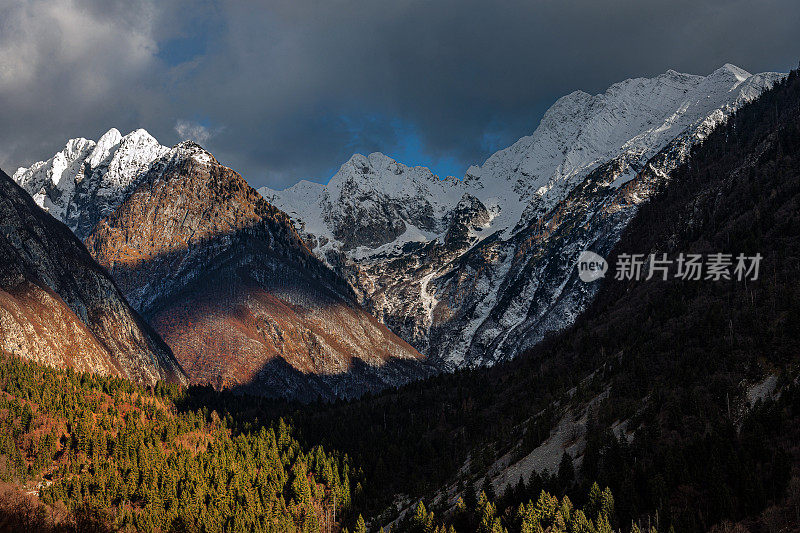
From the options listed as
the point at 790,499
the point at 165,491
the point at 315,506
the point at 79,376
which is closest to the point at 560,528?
the point at 790,499

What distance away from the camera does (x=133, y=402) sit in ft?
611

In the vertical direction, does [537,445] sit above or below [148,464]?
below

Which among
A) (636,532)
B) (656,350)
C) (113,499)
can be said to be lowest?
(636,532)

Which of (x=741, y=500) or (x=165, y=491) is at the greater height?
(x=165, y=491)

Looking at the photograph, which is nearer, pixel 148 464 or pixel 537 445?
pixel 537 445

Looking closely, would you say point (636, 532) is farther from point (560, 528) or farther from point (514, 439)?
point (514, 439)

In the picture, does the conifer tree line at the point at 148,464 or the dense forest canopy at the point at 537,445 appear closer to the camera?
the dense forest canopy at the point at 537,445

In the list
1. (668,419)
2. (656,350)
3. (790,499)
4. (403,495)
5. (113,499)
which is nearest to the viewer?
(790,499)

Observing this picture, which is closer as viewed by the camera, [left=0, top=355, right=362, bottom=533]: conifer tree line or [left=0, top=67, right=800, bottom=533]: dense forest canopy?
[left=0, top=67, right=800, bottom=533]: dense forest canopy

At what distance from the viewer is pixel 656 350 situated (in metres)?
148

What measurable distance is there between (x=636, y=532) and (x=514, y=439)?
76.5 meters

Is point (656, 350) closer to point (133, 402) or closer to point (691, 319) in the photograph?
point (691, 319)

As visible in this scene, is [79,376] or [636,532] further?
[79,376]

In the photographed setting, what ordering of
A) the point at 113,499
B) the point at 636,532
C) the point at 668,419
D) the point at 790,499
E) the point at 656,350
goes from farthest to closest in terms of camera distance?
the point at 656,350 < the point at 113,499 < the point at 668,419 < the point at 636,532 < the point at 790,499
